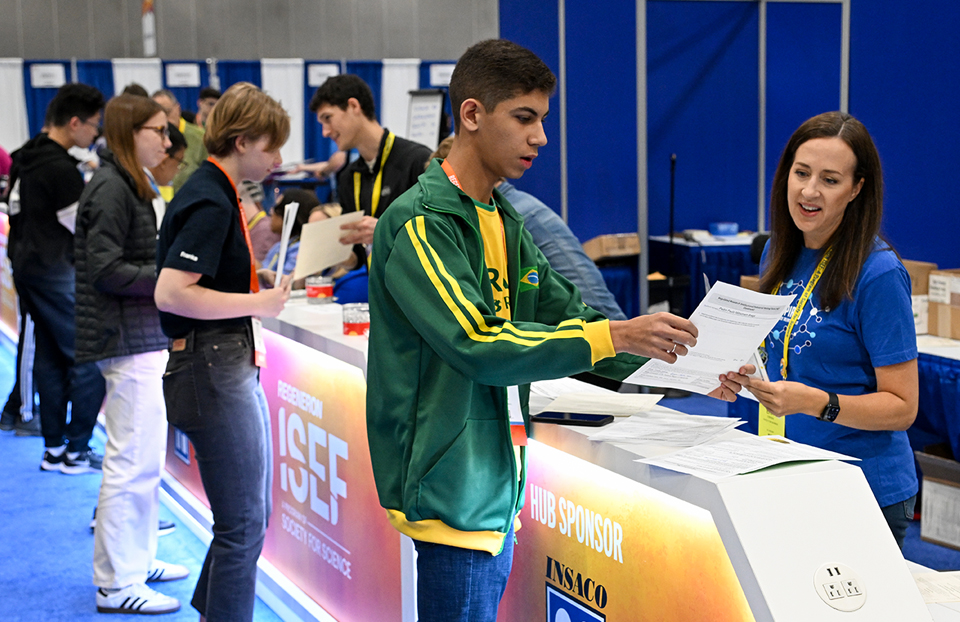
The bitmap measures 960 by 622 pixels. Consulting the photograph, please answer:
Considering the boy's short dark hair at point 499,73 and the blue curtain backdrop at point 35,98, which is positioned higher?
the blue curtain backdrop at point 35,98

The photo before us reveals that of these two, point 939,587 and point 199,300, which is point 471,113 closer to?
point 199,300

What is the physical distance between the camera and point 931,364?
3193 mm

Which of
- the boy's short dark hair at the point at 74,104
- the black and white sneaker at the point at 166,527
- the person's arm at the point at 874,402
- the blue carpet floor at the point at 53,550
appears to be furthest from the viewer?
the boy's short dark hair at the point at 74,104

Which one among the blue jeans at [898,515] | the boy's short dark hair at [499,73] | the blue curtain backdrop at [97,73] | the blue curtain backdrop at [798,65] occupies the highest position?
the blue curtain backdrop at [97,73]

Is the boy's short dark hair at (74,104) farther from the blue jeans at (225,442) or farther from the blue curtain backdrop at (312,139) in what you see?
the blue curtain backdrop at (312,139)

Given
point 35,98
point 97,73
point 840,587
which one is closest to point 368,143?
point 840,587

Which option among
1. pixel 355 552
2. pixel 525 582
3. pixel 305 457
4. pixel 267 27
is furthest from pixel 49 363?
pixel 267 27

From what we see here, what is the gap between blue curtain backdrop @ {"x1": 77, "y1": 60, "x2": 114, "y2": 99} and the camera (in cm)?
1119

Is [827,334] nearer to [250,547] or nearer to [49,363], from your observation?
[250,547]

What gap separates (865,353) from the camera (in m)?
1.77

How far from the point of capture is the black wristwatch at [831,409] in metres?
1.67

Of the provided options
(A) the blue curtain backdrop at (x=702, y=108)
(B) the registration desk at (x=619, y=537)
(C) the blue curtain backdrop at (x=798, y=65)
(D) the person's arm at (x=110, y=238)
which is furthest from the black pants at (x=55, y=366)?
(C) the blue curtain backdrop at (x=798, y=65)

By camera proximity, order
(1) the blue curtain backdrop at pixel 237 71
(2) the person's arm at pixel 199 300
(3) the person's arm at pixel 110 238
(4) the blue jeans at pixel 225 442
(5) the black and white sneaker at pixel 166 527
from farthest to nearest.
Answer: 1. (1) the blue curtain backdrop at pixel 237 71
2. (5) the black and white sneaker at pixel 166 527
3. (3) the person's arm at pixel 110 238
4. (4) the blue jeans at pixel 225 442
5. (2) the person's arm at pixel 199 300

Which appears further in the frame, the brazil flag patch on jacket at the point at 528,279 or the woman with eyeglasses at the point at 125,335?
the woman with eyeglasses at the point at 125,335
